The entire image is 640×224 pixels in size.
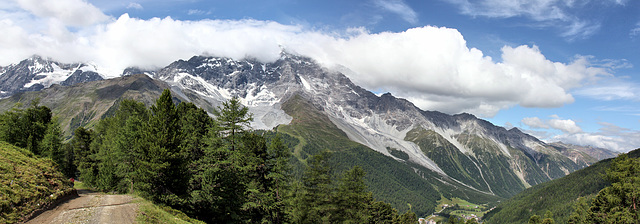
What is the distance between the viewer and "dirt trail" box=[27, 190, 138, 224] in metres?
22.0

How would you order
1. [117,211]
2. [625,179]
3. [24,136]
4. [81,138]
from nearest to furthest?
[117,211], [625,179], [24,136], [81,138]

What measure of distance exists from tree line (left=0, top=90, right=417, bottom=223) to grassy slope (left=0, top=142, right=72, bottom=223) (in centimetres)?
713

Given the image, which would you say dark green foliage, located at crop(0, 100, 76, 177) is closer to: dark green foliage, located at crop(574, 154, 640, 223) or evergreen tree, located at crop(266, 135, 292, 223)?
evergreen tree, located at crop(266, 135, 292, 223)

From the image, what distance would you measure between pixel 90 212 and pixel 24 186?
16.1 feet

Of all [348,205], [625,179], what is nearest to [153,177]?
[348,205]

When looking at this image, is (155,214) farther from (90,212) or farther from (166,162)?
(166,162)

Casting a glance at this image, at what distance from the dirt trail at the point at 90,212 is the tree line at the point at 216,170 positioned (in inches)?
183

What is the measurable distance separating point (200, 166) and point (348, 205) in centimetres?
2203

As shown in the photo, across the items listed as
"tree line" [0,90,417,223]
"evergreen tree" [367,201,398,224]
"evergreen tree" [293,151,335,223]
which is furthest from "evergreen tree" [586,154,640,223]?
"evergreen tree" [367,201,398,224]

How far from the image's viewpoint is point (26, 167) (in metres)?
26.9

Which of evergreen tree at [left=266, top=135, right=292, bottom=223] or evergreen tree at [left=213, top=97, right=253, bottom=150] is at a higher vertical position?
evergreen tree at [left=213, top=97, right=253, bottom=150]

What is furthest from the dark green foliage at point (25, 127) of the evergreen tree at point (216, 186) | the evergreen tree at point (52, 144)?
the evergreen tree at point (216, 186)

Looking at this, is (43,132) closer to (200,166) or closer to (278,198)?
(200,166)

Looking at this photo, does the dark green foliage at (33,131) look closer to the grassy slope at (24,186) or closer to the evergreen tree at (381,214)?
the grassy slope at (24,186)
